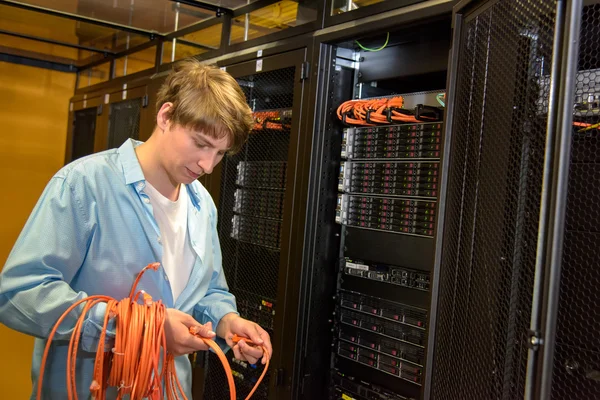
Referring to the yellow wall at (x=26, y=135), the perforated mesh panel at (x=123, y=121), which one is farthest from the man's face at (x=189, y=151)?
the yellow wall at (x=26, y=135)

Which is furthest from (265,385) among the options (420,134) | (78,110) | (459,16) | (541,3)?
(78,110)

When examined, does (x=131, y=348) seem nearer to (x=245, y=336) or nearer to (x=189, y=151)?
(x=245, y=336)

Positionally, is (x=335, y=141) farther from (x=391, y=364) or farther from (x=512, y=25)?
(x=512, y=25)

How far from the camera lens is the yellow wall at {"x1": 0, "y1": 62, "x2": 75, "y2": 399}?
5.71 metres

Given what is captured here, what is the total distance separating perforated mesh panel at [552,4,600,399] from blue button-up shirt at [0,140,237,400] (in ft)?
2.82

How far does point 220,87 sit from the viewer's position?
1495 mm

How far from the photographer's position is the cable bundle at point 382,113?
2176 mm

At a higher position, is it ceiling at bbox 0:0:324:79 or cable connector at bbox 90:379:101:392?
ceiling at bbox 0:0:324:79

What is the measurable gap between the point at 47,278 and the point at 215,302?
1.65 feet

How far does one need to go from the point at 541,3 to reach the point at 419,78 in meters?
1.25

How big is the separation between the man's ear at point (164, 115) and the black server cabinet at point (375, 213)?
970 mm

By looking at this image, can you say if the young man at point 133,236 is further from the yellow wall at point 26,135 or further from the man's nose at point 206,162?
the yellow wall at point 26,135

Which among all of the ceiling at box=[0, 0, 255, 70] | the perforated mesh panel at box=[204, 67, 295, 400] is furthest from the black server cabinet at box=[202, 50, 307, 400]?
the ceiling at box=[0, 0, 255, 70]

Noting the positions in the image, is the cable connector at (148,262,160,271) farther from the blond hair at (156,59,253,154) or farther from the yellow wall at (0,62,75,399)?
the yellow wall at (0,62,75,399)
